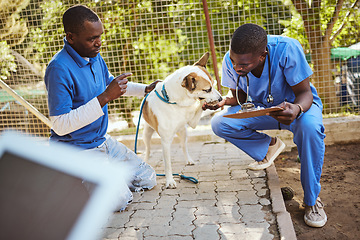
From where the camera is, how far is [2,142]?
0.86 m

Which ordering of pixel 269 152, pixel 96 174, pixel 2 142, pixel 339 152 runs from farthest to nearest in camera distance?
1. pixel 339 152
2. pixel 269 152
3. pixel 96 174
4. pixel 2 142

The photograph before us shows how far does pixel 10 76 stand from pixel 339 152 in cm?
545

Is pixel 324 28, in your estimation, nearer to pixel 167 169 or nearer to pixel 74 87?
pixel 167 169

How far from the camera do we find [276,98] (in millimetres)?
3215

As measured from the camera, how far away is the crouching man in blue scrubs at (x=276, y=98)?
2676 mm

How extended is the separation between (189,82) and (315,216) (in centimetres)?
159

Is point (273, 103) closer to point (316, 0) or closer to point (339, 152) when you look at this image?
point (339, 152)

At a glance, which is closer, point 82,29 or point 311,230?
point 311,230

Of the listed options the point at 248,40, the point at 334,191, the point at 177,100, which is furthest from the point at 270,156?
the point at 248,40

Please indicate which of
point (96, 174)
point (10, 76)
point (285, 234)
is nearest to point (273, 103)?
point (285, 234)

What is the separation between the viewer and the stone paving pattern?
2.48 meters

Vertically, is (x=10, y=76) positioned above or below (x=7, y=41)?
below

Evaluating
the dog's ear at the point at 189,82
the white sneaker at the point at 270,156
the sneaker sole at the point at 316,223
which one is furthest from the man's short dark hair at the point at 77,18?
the sneaker sole at the point at 316,223

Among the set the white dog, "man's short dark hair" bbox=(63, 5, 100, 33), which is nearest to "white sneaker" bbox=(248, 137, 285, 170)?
the white dog
